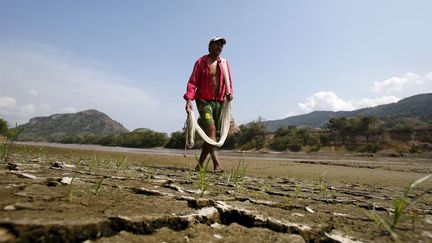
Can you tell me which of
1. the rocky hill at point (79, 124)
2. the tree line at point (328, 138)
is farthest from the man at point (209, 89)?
the rocky hill at point (79, 124)

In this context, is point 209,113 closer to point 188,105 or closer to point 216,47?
point 188,105

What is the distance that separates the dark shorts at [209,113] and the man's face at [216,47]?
695 mm

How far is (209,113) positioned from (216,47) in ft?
3.02

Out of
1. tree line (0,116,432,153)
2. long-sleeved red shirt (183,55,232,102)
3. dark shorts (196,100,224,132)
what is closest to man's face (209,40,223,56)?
long-sleeved red shirt (183,55,232,102)

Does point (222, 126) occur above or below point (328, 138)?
below

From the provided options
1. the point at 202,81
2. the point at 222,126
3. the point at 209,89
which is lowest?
the point at 222,126

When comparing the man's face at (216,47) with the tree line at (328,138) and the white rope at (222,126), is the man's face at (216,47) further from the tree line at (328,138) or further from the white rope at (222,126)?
the tree line at (328,138)

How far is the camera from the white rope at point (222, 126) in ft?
12.8

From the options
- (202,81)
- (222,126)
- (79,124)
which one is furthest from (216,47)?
(79,124)

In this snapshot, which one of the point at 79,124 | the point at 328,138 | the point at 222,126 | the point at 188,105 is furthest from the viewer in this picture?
the point at 79,124

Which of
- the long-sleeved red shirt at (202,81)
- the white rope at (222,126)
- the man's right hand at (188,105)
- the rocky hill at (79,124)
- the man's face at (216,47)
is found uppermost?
the rocky hill at (79,124)

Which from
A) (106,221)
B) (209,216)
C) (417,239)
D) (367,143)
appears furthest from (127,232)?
(367,143)

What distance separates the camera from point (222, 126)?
4414mm

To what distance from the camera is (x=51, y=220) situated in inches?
38.9
